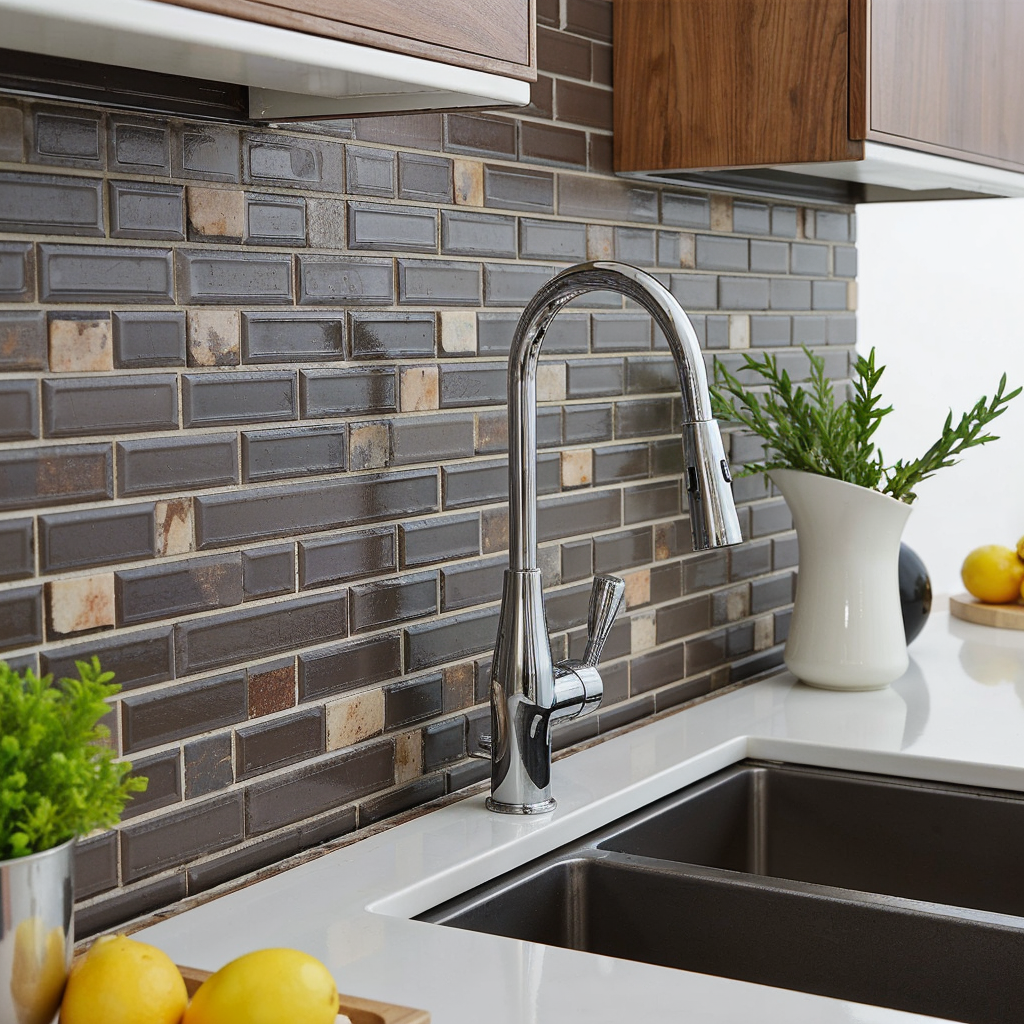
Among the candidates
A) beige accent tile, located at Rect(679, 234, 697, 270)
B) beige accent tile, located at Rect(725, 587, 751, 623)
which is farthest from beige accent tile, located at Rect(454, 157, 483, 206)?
beige accent tile, located at Rect(725, 587, 751, 623)

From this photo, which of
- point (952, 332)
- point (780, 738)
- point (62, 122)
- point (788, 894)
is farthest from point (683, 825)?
point (952, 332)

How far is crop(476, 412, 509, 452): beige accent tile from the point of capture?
1501 mm

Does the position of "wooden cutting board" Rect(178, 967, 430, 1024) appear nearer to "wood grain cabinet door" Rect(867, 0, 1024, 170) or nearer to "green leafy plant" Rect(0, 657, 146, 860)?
"green leafy plant" Rect(0, 657, 146, 860)

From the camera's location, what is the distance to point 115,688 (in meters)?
0.79

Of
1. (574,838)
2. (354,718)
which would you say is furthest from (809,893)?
(354,718)

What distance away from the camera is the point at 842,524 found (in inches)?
71.9

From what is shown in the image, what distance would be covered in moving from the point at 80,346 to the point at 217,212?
0.19 meters

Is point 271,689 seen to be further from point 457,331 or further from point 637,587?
point 637,587

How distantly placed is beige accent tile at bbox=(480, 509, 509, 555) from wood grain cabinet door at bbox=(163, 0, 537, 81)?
22.3 inches

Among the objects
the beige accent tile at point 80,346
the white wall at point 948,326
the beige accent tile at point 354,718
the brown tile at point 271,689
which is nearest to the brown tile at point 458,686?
the beige accent tile at point 354,718

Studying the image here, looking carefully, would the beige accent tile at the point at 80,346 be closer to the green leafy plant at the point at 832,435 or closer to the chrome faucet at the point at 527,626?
the chrome faucet at the point at 527,626

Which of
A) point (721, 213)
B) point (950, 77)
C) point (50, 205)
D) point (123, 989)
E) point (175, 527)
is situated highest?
point (950, 77)

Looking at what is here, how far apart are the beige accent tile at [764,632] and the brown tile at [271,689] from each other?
0.98 metres

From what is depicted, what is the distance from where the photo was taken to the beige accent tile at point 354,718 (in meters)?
1.33
